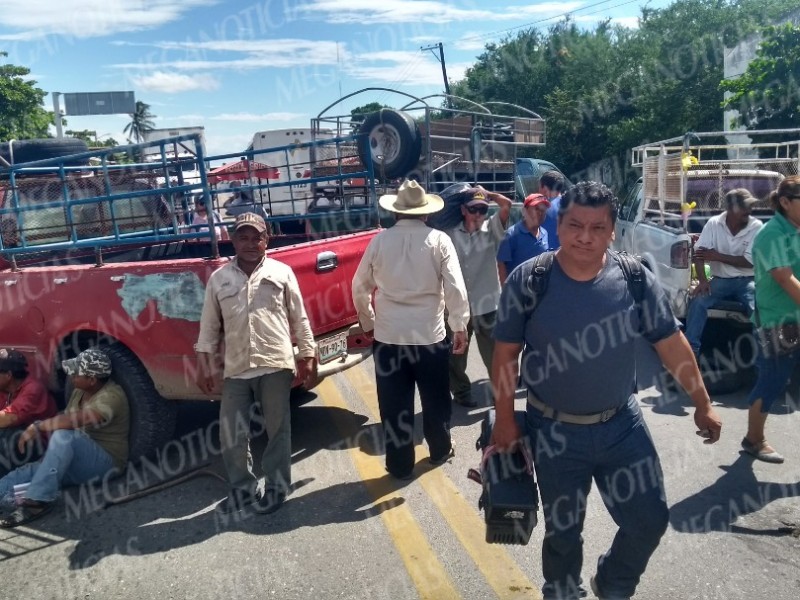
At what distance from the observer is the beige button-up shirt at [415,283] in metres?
4.50

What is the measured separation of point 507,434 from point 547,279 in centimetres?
61

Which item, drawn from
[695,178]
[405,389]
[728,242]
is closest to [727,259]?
[728,242]

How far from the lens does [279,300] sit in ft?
14.2

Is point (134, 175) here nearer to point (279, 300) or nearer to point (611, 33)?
point (279, 300)

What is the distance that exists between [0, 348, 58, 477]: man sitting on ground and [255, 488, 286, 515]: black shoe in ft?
5.07

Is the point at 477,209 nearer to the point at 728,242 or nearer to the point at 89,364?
the point at 728,242

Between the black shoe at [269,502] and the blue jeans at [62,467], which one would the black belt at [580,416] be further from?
the blue jeans at [62,467]

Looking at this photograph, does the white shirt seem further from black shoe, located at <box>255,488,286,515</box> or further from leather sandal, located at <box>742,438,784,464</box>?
black shoe, located at <box>255,488,286,515</box>

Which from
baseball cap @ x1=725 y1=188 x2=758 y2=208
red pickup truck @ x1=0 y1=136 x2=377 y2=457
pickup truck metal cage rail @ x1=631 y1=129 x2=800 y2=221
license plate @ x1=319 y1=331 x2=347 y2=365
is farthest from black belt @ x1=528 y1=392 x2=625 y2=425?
pickup truck metal cage rail @ x1=631 y1=129 x2=800 y2=221

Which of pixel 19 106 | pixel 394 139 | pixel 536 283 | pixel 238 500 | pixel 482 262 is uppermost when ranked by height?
pixel 19 106

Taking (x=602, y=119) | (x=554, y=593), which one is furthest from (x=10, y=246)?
(x=602, y=119)

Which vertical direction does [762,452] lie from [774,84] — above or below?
below

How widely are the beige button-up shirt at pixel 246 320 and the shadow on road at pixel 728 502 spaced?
2.26 m

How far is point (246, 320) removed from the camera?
4188 millimetres
